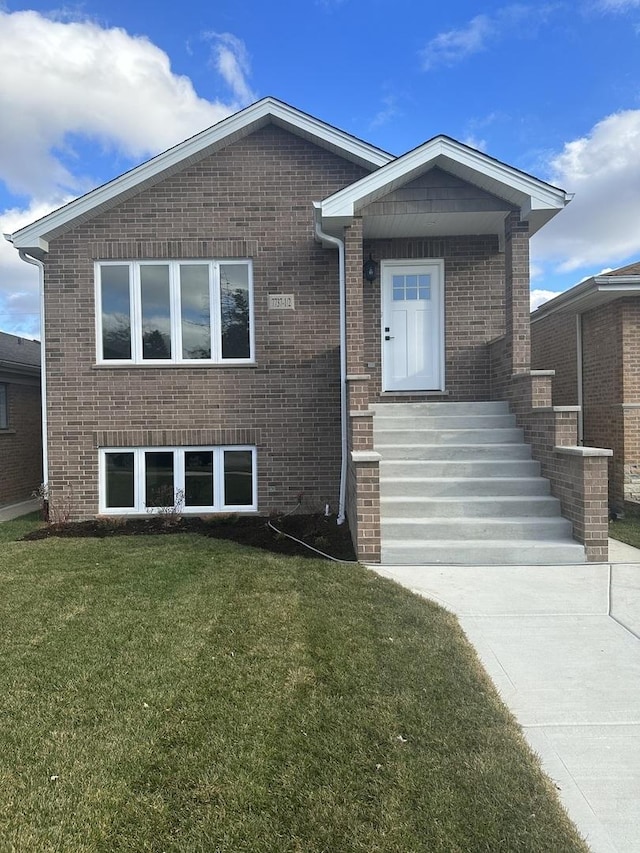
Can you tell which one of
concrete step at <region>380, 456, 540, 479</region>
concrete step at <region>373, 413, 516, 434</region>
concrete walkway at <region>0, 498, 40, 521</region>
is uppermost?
concrete step at <region>373, 413, 516, 434</region>

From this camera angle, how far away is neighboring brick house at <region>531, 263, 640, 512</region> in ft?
27.7

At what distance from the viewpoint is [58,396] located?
7938 millimetres

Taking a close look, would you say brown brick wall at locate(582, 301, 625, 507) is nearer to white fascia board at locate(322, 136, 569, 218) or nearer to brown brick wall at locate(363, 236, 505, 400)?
brown brick wall at locate(363, 236, 505, 400)

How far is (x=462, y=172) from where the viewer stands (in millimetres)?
6484

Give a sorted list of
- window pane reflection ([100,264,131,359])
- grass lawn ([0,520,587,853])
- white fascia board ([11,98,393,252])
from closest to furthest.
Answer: grass lawn ([0,520,587,853]) → white fascia board ([11,98,393,252]) → window pane reflection ([100,264,131,359])

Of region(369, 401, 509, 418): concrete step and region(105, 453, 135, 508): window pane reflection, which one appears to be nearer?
region(369, 401, 509, 418): concrete step

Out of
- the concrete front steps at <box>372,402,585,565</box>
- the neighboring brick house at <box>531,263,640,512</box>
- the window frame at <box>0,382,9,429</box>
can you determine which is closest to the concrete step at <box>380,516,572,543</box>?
the concrete front steps at <box>372,402,585,565</box>

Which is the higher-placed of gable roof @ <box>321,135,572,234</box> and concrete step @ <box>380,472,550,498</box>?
gable roof @ <box>321,135,572,234</box>

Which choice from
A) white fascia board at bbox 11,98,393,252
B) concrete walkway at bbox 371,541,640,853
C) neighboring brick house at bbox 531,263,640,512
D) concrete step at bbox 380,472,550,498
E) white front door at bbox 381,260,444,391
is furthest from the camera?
neighboring brick house at bbox 531,263,640,512

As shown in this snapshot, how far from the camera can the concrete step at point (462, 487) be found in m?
5.94

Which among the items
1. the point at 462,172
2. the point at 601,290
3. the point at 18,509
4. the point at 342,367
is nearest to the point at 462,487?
the point at 342,367

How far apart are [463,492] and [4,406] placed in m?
9.64

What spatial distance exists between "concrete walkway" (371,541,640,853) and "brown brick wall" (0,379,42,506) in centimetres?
890

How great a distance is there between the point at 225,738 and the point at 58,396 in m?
6.84
